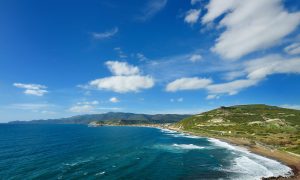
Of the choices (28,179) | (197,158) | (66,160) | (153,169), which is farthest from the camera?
(197,158)

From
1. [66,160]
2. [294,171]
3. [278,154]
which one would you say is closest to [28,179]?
[66,160]

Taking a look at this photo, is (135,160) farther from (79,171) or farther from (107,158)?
(79,171)

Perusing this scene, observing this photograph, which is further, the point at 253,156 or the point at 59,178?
the point at 253,156

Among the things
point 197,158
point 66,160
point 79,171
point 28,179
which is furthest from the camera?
point 197,158

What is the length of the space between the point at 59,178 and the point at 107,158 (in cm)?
2953

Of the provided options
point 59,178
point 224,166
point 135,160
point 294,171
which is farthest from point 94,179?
point 294,171

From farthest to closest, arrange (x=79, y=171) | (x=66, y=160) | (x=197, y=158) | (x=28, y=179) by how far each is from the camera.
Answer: (x=197, y=158), (x=66, y=160), (x=79, y=171), (x=28, y=179)

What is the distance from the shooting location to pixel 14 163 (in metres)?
78.8

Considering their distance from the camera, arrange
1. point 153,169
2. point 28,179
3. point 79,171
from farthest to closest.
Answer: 1. point 153,169
2. point 79,171
3. point 28,179

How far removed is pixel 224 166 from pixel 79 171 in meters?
47.0

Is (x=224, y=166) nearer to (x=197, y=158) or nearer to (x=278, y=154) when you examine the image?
(x=197, y=158)

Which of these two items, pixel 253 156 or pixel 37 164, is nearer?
pixel 37 164

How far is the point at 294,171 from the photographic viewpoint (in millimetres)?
A: 71188

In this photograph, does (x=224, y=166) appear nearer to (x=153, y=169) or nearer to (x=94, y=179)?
(x=153, y=169)
